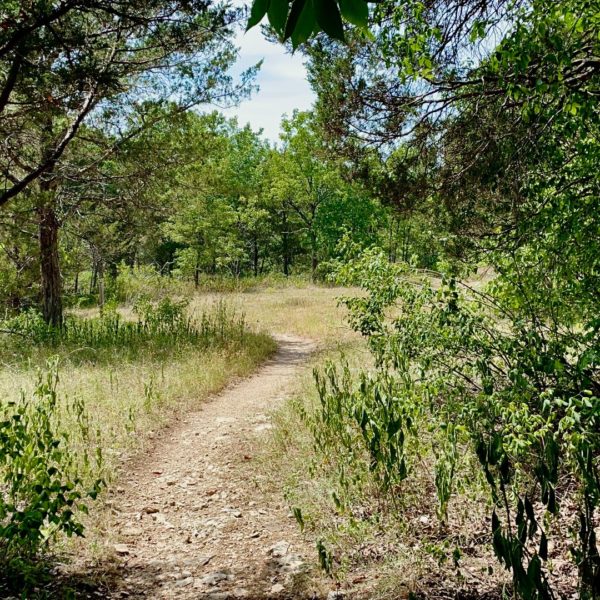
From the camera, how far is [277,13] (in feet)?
4.21

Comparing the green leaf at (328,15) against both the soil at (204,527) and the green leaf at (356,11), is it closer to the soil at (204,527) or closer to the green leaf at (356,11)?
the green leaf at (356,11)

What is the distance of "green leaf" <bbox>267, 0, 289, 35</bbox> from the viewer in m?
1.28

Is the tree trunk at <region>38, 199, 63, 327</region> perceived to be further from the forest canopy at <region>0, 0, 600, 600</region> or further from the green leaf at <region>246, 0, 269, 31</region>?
the green leaf at <region>246, 0, 269, 31</region>

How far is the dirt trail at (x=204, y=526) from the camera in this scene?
3498 millimetres

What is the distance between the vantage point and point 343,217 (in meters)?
33.4

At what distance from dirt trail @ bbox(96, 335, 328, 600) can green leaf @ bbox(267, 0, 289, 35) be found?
3.19m

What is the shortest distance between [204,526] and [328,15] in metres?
4.07

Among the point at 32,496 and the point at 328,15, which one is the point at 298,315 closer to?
the point at 32,496

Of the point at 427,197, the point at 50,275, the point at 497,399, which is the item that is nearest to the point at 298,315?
the point at 50,275

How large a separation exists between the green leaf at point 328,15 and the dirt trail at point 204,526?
3.20 m

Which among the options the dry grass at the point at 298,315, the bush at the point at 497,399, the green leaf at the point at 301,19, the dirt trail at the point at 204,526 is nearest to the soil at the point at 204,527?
the dirt trail at the point at 204,526

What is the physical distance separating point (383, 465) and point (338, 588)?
3.28 ft

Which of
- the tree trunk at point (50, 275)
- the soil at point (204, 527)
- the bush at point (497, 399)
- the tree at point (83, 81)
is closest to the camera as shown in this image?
the bush at point (497, 399)

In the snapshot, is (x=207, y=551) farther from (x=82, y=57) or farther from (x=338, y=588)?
(x=82, y=57)
